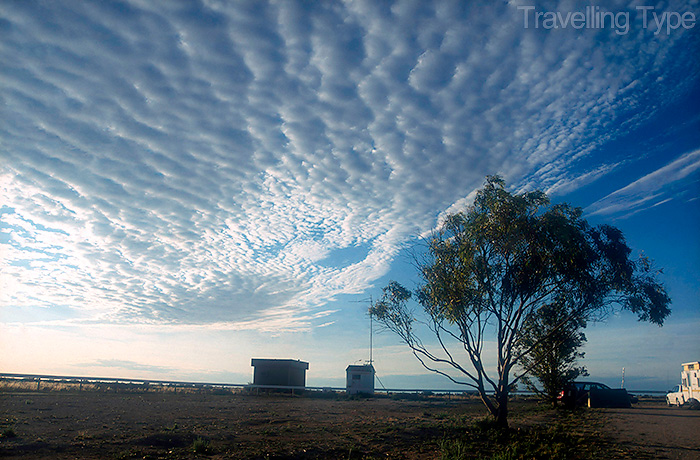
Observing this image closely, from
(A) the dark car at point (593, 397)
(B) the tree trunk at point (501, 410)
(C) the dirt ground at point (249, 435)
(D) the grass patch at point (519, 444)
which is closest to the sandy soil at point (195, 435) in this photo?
(C) the dirt ground at point (249, 435)

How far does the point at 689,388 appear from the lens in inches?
1241

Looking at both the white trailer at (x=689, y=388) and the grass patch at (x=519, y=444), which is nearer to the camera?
the grass patch at (x=519, y=444)

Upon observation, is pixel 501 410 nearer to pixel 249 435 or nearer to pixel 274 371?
pixel 249 435

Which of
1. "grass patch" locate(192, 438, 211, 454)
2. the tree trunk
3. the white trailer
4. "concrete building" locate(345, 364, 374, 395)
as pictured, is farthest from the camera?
"concrete building" locate(345, 364, 374, 395)

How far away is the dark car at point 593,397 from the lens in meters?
31.4

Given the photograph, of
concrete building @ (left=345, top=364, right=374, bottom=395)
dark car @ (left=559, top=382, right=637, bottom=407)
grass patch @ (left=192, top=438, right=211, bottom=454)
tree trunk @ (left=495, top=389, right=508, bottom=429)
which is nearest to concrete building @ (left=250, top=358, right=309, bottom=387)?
concrete building @ (left=345, top=364, right=374, bottom=395)

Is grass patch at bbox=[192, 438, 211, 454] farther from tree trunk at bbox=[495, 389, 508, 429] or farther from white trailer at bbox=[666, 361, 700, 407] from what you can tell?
white trailer at bbox=[666, 361, 700, 407]

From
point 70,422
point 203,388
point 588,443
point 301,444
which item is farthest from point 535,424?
point 203,388

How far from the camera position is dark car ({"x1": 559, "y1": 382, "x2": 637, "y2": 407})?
31406 mm

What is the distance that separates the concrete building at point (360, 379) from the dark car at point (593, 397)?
80.5ft

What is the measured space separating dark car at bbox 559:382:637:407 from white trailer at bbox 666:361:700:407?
394cm

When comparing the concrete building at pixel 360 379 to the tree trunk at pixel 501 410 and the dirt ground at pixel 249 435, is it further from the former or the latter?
the tree trunk at pixel 501 410

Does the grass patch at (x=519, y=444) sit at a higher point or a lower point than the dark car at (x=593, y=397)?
higher

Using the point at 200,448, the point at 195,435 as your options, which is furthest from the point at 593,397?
the point at 200,448
